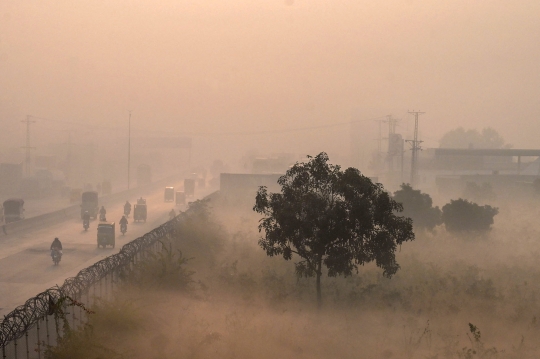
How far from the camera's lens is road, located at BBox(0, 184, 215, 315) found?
27062 mm

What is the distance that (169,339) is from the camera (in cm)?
1711

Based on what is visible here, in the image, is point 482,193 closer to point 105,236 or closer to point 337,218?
point 105,236

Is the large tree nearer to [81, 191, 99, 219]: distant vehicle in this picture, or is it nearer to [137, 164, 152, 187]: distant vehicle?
[81, 191, 99, 219]: distant vehicle

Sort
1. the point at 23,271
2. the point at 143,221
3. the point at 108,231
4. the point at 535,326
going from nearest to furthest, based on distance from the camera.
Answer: the point at 535,326 < the point at 23,271 < the point at 108,231 < the point at 143,221

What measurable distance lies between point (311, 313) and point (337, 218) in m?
4.14

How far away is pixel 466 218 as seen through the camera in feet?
125

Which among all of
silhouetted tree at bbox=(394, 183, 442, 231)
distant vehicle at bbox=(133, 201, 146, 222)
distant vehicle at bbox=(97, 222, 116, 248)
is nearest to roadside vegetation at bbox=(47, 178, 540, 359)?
silhouetted tree at bbox=(394, 183, 442, 231)

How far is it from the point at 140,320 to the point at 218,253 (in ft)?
53.5

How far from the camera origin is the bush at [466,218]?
3825cm

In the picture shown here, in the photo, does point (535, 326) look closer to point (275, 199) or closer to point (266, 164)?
point (275, 199)

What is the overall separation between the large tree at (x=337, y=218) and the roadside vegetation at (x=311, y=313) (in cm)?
231

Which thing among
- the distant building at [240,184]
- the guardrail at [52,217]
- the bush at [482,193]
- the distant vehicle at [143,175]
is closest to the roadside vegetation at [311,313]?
the guardrail at [52,217]

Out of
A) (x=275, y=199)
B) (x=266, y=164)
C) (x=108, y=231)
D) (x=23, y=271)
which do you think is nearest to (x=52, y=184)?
(x=266, y=164)

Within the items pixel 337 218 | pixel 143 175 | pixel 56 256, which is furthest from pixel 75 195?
pixel 337 218
